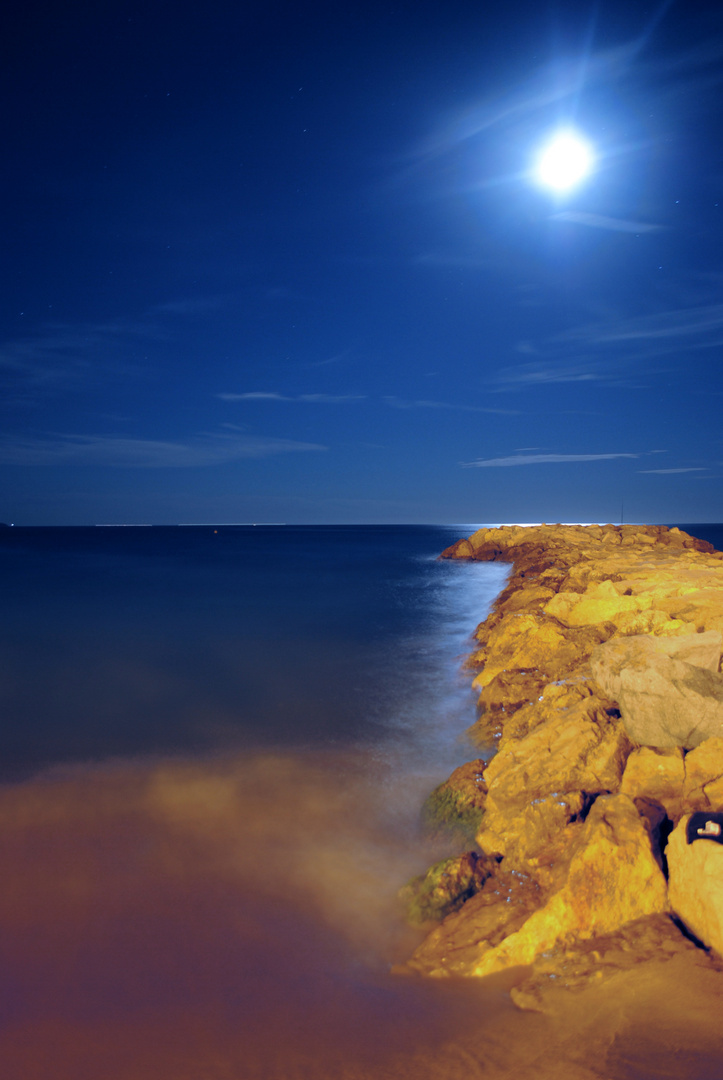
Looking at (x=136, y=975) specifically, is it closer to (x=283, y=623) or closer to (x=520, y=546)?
(x=283, y=623)

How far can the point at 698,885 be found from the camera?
11.5ft

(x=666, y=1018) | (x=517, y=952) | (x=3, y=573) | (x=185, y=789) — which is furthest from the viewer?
(x=3, y=573)

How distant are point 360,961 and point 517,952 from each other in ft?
3.94

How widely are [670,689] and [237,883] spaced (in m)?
4.33

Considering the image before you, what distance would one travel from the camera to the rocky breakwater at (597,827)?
3598mm

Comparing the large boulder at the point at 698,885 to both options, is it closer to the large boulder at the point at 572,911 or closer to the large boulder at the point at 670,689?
the large boulder at the point at 572,911

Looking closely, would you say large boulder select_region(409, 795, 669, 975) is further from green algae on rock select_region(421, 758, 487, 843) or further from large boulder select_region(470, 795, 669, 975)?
green algae on rock select_region(421, 758, 487, 843)

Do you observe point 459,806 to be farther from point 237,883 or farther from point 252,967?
point 252,967

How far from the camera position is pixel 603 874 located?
3.82 m

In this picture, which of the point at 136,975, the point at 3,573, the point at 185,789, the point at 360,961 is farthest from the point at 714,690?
the point at 3,573

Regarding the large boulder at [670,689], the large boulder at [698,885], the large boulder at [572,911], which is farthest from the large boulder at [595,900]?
the large boulder at [670,689]

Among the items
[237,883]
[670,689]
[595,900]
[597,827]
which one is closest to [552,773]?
[597,827]

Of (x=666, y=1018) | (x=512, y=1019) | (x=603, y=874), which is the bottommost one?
(x=512, y=1019)

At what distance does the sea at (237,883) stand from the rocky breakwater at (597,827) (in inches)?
13.7
